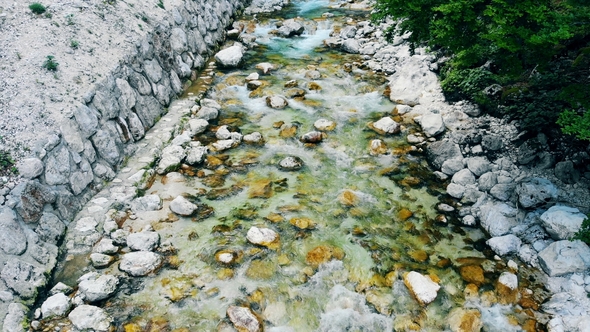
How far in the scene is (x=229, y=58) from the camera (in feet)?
57.9

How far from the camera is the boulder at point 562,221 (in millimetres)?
Answer: 8695

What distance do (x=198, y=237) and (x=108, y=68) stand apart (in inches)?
248

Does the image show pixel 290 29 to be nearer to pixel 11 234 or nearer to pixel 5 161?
pixel 5 161

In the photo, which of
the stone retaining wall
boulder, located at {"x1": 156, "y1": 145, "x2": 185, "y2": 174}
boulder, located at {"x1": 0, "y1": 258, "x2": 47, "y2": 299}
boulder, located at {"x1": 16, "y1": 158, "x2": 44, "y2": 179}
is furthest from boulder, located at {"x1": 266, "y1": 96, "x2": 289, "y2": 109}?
boulder, located at {"x1": 0, "y1": 258, "x2": 47, "y2": 299}

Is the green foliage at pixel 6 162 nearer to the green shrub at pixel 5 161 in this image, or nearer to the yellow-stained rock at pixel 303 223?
the green shrub at pixel 5 161

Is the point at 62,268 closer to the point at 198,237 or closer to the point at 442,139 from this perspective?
the point at 198,237

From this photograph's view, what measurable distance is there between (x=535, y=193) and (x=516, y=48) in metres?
3.73

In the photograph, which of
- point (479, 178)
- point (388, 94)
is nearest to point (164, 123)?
point (388, 94)

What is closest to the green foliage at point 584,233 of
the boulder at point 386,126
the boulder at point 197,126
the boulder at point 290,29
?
the boulder at point 386,126

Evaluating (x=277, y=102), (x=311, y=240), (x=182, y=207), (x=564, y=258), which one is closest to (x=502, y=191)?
(x=564, y=258)

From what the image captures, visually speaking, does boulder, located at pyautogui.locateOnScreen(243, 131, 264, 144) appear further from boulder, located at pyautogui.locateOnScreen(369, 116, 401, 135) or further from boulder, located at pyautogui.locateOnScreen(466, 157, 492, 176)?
boulder, located at pyautogui.locateOnScreen(466, 157, 492, 176)

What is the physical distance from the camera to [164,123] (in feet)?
43.9

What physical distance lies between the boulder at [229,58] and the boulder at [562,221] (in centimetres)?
1368

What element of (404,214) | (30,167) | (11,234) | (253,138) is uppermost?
(30,167)
